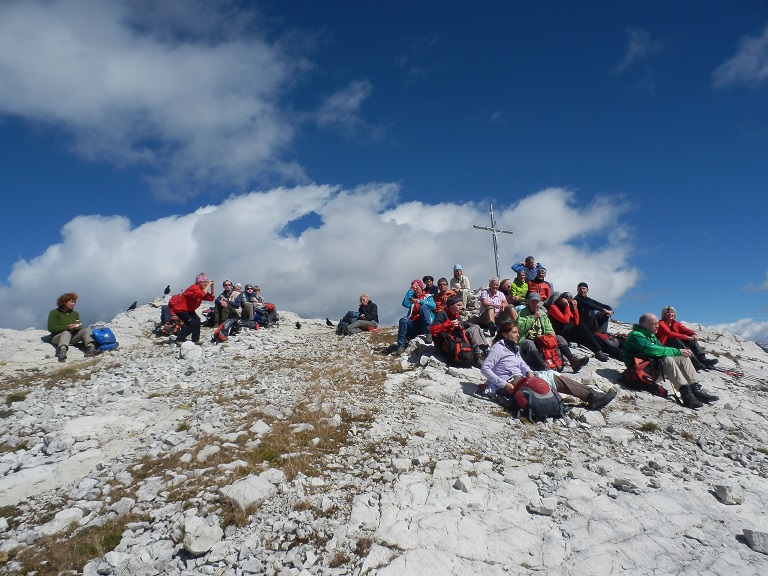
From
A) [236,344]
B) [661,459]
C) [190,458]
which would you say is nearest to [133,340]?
[236,344]

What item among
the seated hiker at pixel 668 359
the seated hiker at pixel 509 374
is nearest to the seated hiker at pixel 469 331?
the seated hiker at pixel 509 374

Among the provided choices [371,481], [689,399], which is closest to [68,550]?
[371,481]

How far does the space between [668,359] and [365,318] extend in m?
12.8

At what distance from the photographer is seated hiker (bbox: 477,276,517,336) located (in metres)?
14.9

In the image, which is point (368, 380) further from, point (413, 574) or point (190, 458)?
point (413, 574)

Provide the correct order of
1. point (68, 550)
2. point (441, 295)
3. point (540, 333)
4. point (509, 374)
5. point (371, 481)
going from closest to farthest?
point (68, 550) → point (371, 481) → point (509, 374) → point (540, 333) → point (441, 295)

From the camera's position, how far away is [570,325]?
14422 mm

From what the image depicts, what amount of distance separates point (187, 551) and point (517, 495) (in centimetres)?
441

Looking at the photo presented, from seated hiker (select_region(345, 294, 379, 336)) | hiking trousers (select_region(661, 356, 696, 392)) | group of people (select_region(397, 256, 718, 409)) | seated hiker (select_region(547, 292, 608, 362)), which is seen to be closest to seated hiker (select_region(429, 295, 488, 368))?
group of people (select_region(397, 256, 718, 409))

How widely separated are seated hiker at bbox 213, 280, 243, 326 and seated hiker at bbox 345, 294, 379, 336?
226 inches

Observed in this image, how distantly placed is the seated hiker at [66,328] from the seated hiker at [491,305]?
14588mm

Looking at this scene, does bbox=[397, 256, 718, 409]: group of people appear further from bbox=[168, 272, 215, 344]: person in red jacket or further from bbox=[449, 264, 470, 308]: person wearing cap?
bbox=[168, 272, 215, 344]: person in red jacket

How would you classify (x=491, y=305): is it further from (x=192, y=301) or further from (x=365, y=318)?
(x=192, y=301)

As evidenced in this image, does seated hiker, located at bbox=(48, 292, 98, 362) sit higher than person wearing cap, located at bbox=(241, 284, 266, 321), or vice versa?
person wearing cap, located at bbox=(241, 284, 266, 321)
